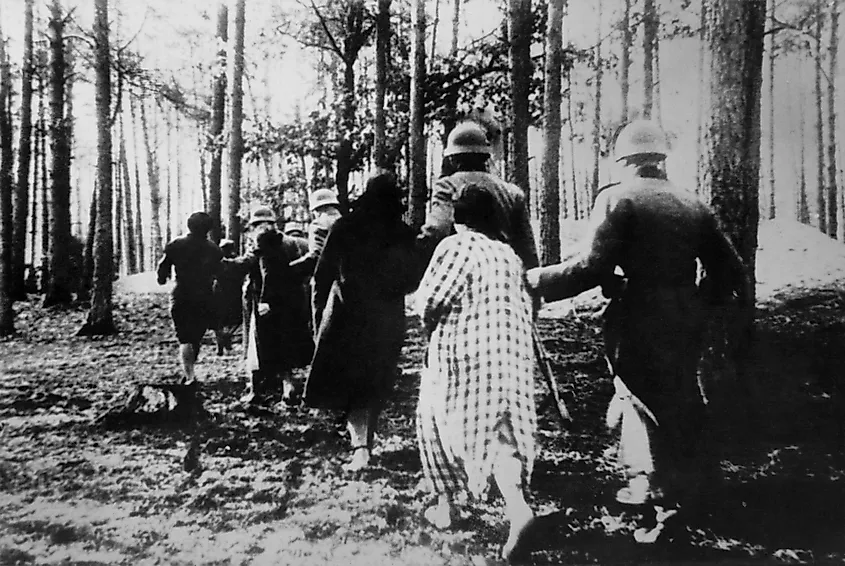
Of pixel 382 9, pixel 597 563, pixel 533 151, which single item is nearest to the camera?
pixel 597 563

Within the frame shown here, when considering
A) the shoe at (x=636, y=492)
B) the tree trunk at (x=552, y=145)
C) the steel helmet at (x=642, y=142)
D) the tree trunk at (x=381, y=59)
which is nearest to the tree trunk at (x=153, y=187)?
the tree trunk at (x=381, y=59)

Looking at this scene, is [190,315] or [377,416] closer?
[377,416]

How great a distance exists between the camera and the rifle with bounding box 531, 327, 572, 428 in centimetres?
204

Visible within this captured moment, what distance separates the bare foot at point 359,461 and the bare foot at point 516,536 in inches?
22.7

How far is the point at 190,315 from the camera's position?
243 cm

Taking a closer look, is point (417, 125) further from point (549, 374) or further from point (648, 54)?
point (549, 374)

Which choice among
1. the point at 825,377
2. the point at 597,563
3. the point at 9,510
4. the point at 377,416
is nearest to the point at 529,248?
the point at 377,416

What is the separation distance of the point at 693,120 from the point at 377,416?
160 cm

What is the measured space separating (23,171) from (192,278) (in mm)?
1129

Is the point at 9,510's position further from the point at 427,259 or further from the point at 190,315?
the point at 427,259

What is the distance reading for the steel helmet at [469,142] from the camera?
7.16 feet

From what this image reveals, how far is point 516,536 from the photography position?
78.5 inches

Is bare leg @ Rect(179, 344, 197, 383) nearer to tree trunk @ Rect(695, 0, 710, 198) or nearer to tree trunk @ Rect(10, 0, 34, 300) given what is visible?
tree trunk @ Rect(10, 0, 34, 300)

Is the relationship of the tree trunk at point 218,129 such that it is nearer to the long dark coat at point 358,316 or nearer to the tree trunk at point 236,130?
the tree trunk at point 236,130
